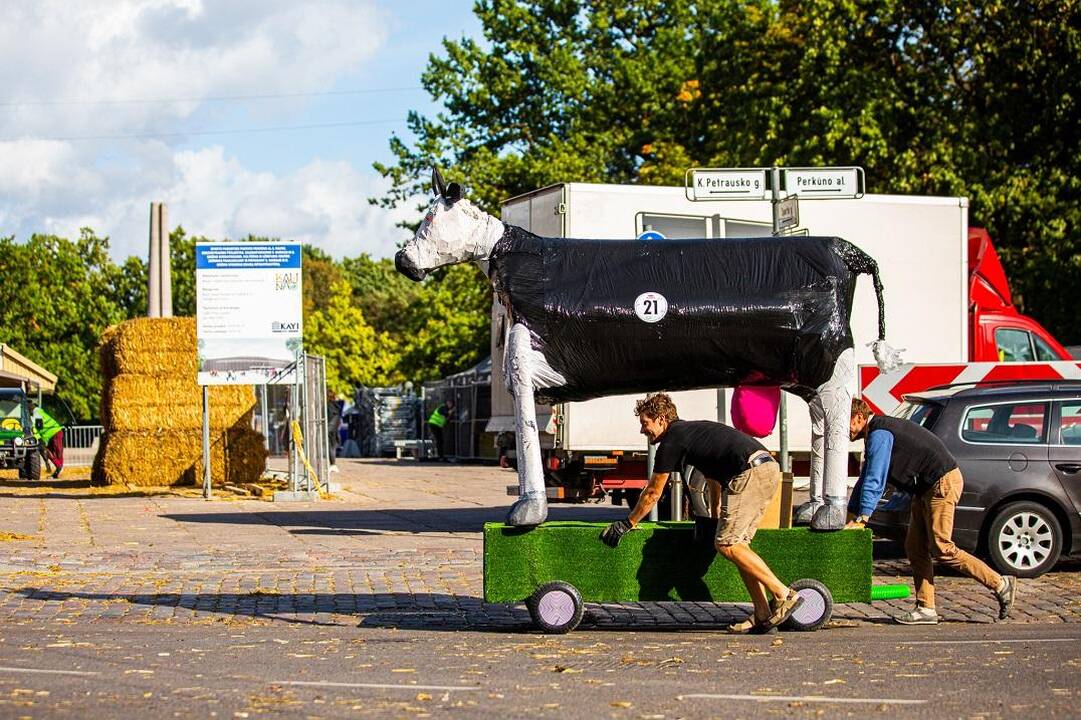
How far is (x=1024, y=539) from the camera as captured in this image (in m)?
13.1

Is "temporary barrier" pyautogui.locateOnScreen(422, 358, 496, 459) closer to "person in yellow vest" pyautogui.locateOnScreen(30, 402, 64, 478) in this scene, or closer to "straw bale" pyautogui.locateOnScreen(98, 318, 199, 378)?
"person in yellow vest" pyautogui.locateOnScreen(30, 402, 64, 478)

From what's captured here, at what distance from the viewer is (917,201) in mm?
17672

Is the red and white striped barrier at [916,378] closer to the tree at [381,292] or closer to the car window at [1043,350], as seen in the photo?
the car window at [1043,350]

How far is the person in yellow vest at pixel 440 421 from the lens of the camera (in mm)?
41250

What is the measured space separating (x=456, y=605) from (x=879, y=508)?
3.94 m

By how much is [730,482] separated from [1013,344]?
35.8ft

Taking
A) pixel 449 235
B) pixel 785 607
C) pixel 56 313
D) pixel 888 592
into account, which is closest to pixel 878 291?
pixel 888 592

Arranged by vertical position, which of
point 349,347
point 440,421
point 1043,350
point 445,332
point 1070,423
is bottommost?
point 1070,423

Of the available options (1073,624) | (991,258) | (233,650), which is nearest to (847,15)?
(991,258)

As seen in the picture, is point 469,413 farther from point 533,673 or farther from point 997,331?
point 533,673

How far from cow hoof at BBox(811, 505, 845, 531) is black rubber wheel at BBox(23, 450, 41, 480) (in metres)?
24.4

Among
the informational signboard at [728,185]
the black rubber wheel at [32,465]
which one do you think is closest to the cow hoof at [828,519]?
the informational signboard at [728,185]

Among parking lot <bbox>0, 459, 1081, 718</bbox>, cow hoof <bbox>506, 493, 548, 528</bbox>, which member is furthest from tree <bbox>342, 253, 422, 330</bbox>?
cow hoof <bbox>506, 493, 548, 528</bbox>

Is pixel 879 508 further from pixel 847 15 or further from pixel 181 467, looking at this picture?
pixel 847 15
